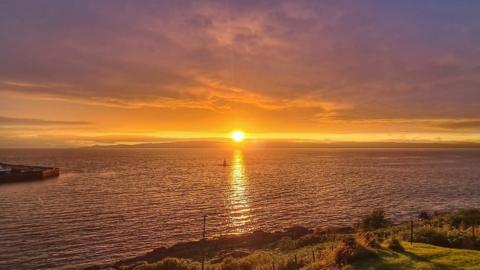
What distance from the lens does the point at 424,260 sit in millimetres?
17516

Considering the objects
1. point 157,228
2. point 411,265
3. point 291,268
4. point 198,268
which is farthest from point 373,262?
point 157,228

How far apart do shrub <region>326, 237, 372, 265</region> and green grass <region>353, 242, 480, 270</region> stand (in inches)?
18.1

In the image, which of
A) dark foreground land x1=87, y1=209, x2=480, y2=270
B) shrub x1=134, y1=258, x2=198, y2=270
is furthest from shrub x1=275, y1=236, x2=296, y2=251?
shrub x1=134, y1=258, x2=198, y2=270

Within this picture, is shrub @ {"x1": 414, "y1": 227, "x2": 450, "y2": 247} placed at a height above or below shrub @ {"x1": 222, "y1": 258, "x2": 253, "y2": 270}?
above

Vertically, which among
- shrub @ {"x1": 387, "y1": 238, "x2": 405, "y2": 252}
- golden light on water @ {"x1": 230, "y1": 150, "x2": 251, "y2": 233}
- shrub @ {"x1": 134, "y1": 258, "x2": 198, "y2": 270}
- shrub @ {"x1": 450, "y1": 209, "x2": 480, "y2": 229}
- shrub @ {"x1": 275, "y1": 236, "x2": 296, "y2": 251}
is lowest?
golden light on water @ {"x1": 230, "y1": 150, "x2": 251, "y2": 233}

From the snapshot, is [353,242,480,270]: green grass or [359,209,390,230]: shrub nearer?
[353,242,480,270]: green grass

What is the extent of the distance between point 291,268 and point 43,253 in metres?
27.5

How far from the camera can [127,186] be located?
314 ft

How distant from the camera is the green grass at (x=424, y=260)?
16516 millimetres

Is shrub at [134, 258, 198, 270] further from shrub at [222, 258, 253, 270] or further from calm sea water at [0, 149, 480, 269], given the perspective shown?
calm sea water at [0, 149, 480, 269]

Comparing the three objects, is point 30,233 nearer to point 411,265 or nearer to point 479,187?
point 411,265

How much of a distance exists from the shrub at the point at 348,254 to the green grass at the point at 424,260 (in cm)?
Answer: 46

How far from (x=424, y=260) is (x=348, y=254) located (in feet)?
10.8

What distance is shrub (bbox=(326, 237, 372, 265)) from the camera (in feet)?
60.6
